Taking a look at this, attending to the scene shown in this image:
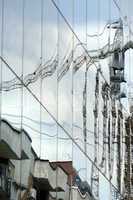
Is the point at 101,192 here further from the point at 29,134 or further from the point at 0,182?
the point at 0,182

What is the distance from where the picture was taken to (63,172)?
48.1 feet

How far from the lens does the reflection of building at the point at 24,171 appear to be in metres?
10.8

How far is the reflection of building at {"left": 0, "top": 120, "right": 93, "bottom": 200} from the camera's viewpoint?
35.3 feet

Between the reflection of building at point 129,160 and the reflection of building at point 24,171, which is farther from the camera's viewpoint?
the reflection of building at point 129,160

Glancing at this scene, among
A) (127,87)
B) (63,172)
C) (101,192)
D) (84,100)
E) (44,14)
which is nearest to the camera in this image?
(44,14)

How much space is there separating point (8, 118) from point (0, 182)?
0.95 m

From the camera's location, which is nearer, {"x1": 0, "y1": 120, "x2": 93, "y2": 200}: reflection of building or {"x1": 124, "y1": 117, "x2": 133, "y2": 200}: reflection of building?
{"x1": 0, "y1": 120, "x2": 93, "y2": 200}: reflection of building

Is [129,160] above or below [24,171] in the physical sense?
above

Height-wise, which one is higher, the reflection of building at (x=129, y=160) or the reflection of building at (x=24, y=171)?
the reflection of building at (x=129, y=160)

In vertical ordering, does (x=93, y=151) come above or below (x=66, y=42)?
below

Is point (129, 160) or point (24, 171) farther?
point (129, 160)

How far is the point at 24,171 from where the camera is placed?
1163 centimetres

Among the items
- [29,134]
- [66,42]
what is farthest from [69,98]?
[29,134]

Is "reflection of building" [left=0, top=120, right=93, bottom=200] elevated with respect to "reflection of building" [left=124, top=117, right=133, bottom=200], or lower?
lower
